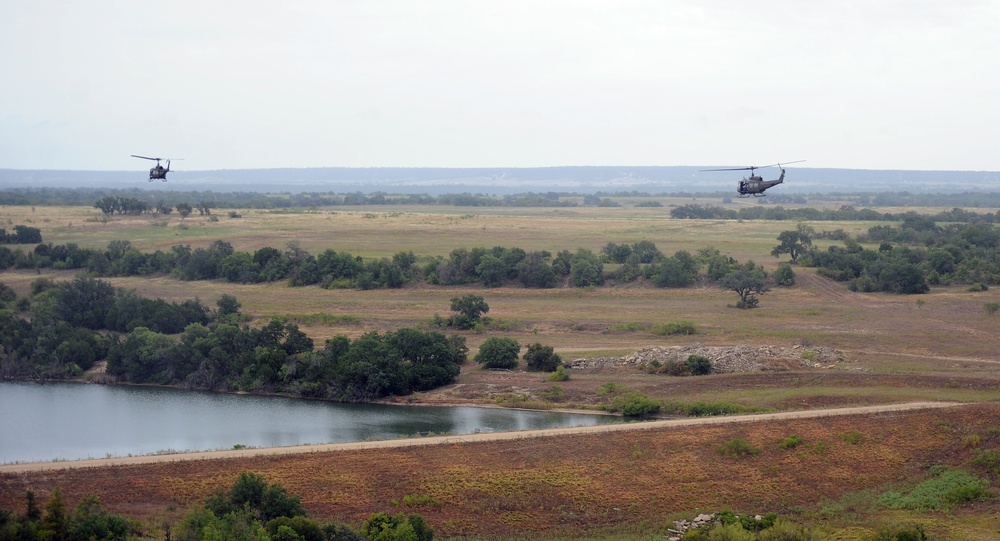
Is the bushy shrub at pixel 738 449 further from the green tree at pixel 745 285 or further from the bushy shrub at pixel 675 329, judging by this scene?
the green tree at pixel 745 285

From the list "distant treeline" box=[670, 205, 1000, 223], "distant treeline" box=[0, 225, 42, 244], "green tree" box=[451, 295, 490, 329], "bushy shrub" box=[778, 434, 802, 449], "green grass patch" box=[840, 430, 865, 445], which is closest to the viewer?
"bushy shrub" box=[778, 434, 802, 449]

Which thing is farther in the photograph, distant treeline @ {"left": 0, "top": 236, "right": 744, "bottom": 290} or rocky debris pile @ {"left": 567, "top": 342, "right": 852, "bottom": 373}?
distant treeline @ {"left": 0, "top": 236, "right": 744, "bottom": 290}

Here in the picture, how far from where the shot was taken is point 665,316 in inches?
2467

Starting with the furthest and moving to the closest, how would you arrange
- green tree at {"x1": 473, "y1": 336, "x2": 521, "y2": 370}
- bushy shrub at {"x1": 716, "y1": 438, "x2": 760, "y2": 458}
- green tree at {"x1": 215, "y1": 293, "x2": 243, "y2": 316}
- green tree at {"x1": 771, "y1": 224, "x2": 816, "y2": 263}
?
green tree at {"x1": 771, "y1": 224, "x2": 816, "y2": 263} < green tree at {"x1": 215, "y1": 293, "x2": 243, "y2": 316} < green tree at {"x1": 473, "y1": 336, "x2": 521, "y2": 370} < bushy shrub at {"x1": 716, "y1": 438, "x2": 760, "y2": 458}

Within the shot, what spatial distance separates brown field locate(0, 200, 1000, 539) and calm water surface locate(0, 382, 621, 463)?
3460mm

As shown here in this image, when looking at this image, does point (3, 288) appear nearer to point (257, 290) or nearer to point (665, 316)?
point (257, 290)

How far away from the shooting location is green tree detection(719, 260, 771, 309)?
215 ft

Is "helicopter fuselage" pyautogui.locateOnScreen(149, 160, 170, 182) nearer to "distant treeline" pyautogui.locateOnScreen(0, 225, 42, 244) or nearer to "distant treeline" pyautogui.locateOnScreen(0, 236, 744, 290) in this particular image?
"distant treeline" pyautogui.locateOnScreen(0, 236, 744, 290)

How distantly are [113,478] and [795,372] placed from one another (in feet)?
97.8

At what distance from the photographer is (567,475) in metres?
33.1

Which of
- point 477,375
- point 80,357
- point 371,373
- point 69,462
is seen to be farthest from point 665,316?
point 69,462

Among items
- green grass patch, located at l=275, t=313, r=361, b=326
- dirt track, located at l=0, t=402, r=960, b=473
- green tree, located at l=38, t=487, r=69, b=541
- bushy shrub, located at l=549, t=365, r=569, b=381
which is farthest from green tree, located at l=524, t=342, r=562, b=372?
green tree, located at l=38, t=487, r=69, b=541

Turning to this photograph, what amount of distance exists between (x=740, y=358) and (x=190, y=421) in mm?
25271

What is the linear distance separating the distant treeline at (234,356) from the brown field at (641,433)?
2402mm
